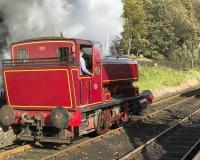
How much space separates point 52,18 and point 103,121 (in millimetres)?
3415

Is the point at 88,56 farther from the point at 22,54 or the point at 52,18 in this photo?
the point at 22,54

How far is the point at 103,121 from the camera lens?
45.7ft

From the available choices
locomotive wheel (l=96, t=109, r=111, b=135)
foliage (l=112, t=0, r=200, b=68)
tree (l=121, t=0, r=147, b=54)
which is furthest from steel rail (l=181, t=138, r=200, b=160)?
tree (l=121, t=0, r=147, b=54)

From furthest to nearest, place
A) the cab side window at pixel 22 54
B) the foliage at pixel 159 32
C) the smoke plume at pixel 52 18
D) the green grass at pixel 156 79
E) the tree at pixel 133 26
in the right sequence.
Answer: the foliage at pixel 159 32
the tree at pixel 133 26
the green grass at pixel 156 79
the cab side window at pixel 22 54
the smoke plume at pixel 52 18

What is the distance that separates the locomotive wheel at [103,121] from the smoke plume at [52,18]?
2.49 meters

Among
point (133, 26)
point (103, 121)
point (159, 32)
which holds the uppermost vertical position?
point (133, 26)

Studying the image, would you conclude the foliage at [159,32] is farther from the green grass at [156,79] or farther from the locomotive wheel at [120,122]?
the locomotive wheel at [120,122]

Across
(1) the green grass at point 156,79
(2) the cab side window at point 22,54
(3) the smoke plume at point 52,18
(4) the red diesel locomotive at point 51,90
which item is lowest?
(1) the green grass at point 156,79

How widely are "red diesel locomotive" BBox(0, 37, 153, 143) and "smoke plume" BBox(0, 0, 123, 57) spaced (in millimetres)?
484

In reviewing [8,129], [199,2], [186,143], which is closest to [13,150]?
[8,129]

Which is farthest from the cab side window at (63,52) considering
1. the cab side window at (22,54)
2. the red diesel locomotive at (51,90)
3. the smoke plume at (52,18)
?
the cab side window at (22,54)

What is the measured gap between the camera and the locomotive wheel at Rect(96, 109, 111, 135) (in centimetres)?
1360

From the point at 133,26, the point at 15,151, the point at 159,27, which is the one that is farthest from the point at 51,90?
the point at 159,27

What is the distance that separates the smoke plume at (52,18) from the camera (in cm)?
1116
